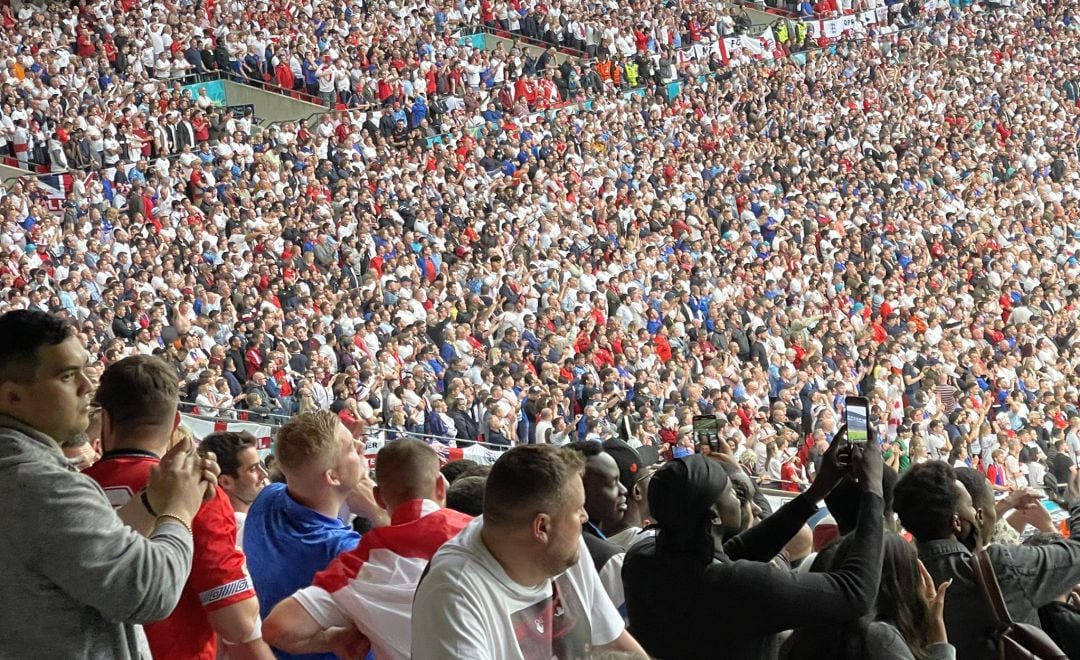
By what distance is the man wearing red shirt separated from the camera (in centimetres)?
359

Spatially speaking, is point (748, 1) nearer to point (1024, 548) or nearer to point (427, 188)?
point (427, 188)

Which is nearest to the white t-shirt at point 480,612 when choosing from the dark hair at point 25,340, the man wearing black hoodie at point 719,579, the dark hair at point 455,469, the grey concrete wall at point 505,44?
the man wearing black hoodie at point 719,579

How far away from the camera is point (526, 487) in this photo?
3.15 metres

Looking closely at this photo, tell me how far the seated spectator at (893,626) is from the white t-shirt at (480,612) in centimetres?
62

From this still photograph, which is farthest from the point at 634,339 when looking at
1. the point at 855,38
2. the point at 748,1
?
the point at 748,1

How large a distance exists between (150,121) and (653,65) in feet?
38.3

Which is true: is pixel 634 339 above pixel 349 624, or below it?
below

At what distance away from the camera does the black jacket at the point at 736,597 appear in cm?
343

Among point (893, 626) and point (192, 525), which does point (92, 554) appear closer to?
point (192, 525)

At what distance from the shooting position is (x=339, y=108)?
25062 mm

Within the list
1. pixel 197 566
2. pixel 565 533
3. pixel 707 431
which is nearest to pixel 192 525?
pixel 197 566

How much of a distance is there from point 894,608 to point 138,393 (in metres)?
1.85

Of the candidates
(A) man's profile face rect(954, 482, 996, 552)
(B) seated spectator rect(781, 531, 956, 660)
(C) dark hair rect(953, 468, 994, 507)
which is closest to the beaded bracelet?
(B) seated spectator rect(781, 531, 956, 660)

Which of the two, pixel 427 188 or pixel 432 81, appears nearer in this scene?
pixel 427 188
